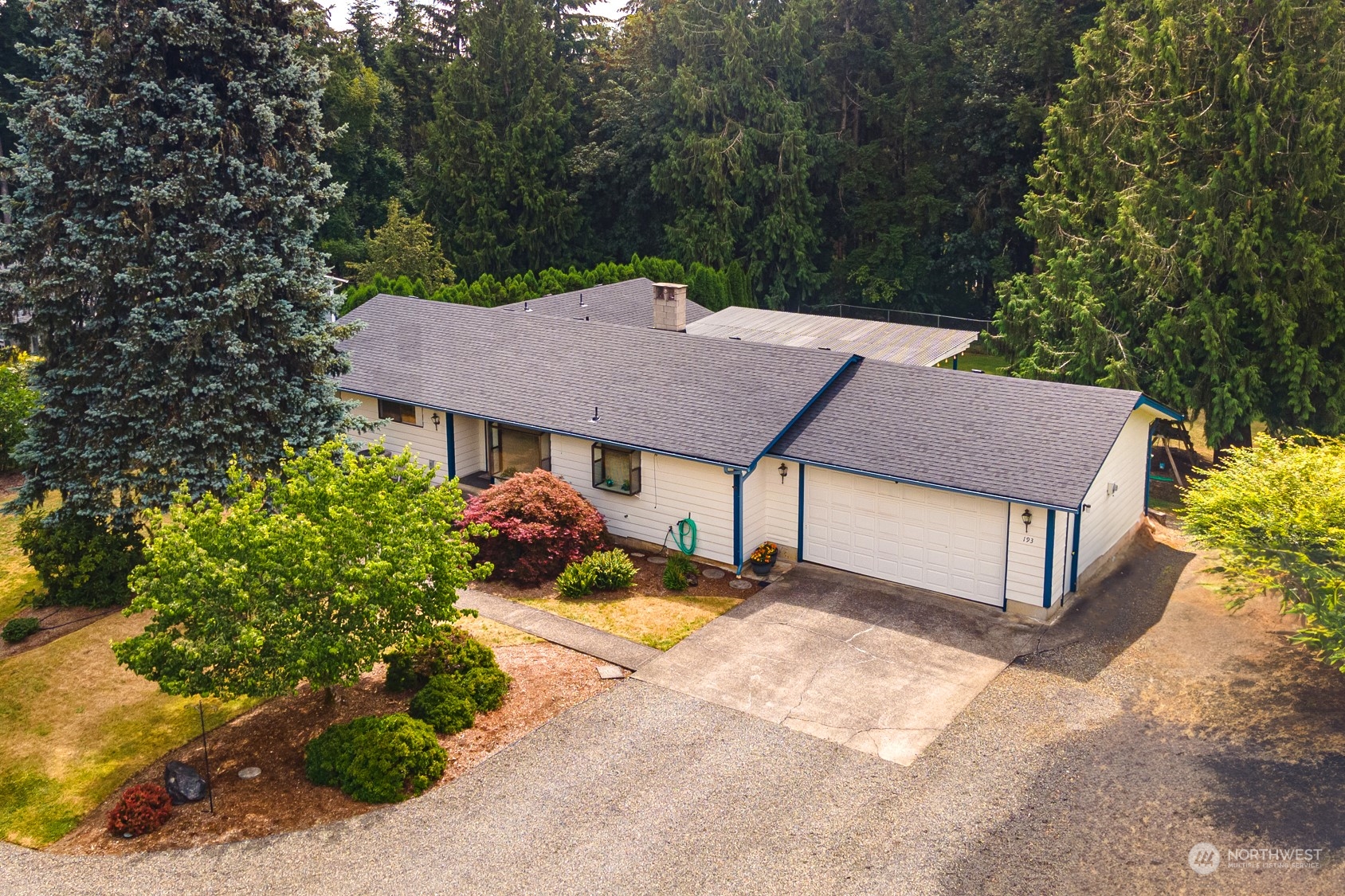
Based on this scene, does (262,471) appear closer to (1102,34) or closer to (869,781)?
(869,781)

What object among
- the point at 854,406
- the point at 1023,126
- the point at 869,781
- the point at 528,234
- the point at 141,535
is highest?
the point at 1023,126

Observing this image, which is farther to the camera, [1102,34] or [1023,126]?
[1023,126]

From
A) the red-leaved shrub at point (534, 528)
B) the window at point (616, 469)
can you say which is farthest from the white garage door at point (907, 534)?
the red-leaved shrub at point (534, 528)

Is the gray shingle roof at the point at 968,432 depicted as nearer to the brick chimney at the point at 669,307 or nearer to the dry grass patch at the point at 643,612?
the dry grass patch at the point at 643,612

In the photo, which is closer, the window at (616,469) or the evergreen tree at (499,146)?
the window at (616,469)

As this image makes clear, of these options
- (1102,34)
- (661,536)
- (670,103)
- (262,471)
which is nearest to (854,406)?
(661,536)

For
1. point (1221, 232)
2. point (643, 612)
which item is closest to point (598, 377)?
point (643, 612)
